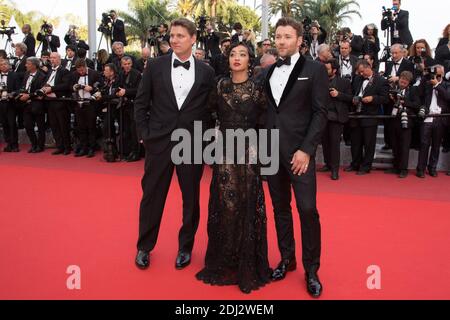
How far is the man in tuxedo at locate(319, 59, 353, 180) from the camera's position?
22.6 feet

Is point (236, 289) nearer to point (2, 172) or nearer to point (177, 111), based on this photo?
point (177, 111)

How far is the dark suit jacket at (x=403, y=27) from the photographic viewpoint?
30.6 feet

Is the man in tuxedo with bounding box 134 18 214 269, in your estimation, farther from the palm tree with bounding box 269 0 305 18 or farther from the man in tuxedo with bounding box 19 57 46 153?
the palm tree with bounding box 269 0 305 18

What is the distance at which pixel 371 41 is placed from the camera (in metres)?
9.25

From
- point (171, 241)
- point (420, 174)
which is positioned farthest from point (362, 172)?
point (171, 241)

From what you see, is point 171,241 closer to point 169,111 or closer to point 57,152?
point 169,111

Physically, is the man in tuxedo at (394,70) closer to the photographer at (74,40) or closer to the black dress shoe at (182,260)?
the black dress shoe at (182,260)

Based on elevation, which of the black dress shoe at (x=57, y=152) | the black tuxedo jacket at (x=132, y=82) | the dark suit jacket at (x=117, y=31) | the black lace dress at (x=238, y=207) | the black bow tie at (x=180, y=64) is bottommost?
the black dress shoe at (x=57, y=152)

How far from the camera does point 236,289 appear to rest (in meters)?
3.17

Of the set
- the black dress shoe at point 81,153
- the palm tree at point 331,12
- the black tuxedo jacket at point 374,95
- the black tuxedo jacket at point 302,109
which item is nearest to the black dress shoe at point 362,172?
the black tuxedo jacket at point 374,95

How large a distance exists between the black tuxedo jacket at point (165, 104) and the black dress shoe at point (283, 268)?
3.71 feet

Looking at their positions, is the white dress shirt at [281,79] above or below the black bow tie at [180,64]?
below

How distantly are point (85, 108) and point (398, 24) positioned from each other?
6.11m

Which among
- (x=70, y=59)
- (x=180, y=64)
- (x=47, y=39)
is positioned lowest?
(x=180, y=64)
